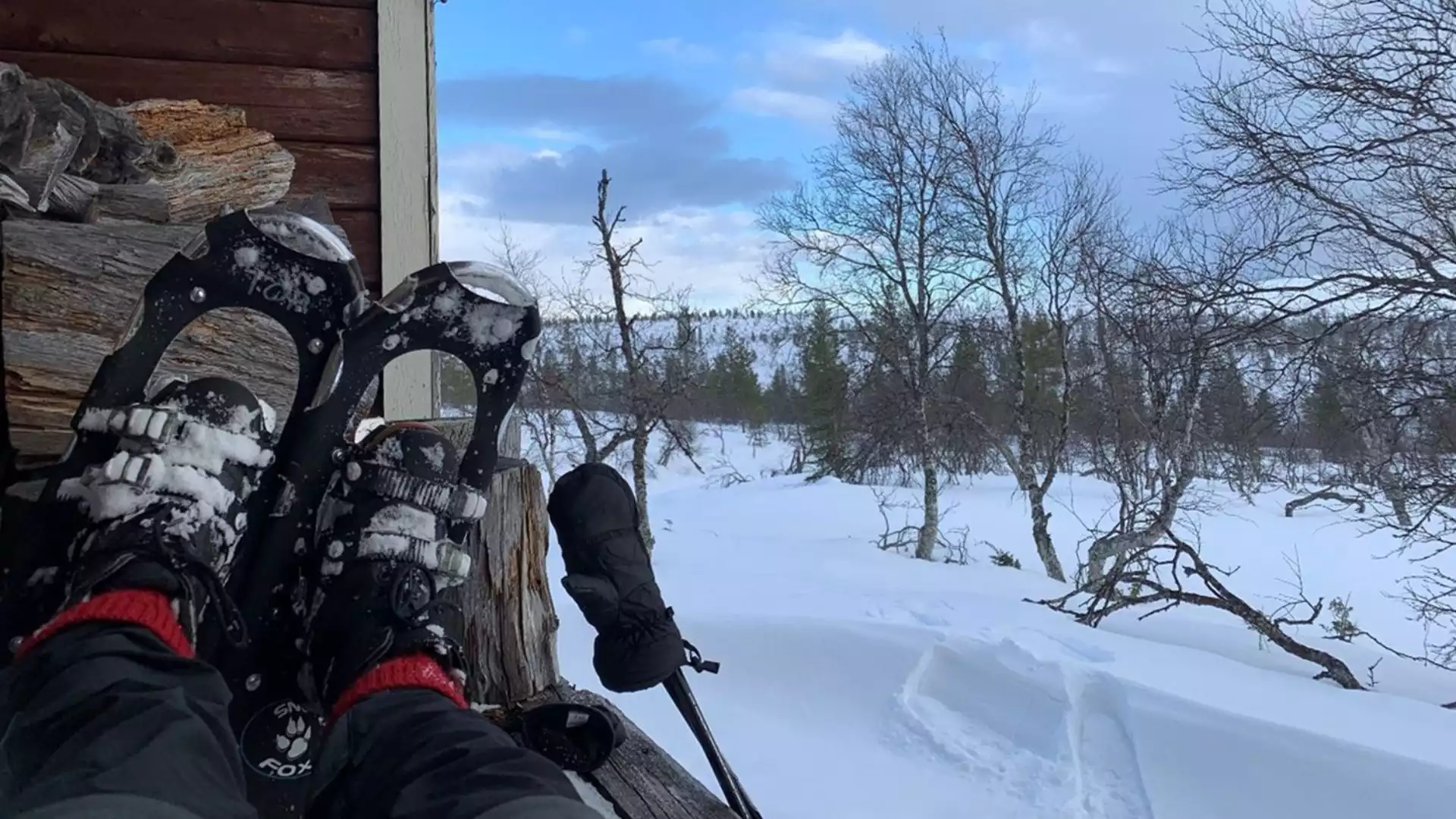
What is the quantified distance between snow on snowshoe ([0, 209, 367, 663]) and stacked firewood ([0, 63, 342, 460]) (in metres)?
0.07

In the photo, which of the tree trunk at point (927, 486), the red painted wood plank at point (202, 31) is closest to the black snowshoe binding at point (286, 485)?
the red painted wood plank at point (202, 31)

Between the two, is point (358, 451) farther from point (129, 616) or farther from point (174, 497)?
point (129, 616)

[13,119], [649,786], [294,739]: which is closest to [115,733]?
[294,739]

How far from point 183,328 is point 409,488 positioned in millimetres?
390

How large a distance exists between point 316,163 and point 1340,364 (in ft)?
22.7

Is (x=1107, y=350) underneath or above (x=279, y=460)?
above

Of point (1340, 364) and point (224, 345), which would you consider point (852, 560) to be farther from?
point (224, 345)

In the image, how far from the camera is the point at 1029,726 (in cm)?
336

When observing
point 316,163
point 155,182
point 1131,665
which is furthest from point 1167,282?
point 155,182

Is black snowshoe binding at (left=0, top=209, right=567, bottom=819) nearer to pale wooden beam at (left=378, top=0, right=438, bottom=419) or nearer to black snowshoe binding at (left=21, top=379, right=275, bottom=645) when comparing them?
black snowshoe binding at (left=21, top=379, right=275, bottom=645)

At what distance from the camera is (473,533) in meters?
1.51

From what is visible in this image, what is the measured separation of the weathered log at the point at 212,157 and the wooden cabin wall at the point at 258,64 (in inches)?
9.7

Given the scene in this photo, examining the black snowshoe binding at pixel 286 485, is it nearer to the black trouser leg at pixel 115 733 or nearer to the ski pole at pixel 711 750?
Answer: the black trouser leg at pixel 115 733

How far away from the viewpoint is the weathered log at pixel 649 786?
3.76 feet
